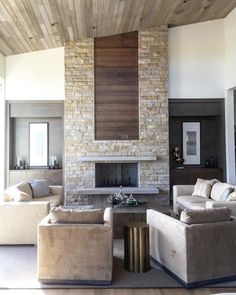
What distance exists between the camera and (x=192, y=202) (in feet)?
20.1

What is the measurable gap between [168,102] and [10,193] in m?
4.67

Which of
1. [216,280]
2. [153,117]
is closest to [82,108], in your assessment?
[153,117]

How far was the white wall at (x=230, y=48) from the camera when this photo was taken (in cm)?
811

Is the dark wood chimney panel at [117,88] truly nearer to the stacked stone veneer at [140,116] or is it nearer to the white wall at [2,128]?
the stacked stone veneer at [140,116]

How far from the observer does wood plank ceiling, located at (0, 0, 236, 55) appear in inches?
235

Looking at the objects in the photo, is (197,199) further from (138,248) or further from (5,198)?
(5,198)

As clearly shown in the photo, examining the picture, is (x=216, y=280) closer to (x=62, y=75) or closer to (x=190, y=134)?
(x=190, y=134)

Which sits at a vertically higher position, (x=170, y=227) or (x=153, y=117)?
(x=153, y=117)

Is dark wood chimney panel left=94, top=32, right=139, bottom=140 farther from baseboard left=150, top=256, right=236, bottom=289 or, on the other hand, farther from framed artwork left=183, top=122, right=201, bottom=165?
baseboard left=150, top=256, right=236, bottom=289

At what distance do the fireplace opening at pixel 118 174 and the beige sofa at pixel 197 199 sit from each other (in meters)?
1.77

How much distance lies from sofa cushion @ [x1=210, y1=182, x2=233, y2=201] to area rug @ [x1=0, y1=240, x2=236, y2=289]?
237 centimetres

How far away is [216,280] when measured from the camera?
146 inches

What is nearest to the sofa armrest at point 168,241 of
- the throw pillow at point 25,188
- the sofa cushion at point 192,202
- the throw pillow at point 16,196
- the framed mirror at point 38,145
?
the sofa cushion at point 192,202

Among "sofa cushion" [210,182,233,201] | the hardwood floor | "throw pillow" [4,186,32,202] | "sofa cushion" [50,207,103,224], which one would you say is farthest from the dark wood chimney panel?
the hardwood floor
